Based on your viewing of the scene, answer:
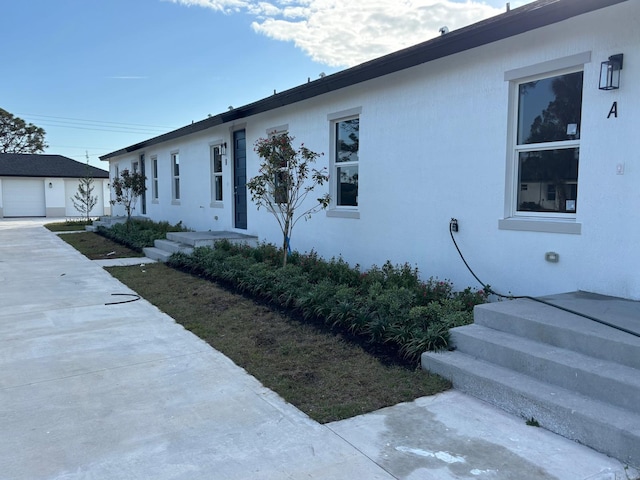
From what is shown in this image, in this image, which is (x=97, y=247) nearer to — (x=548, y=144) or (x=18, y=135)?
(x=548, y=144)

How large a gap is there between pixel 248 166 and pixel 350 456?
894 cm

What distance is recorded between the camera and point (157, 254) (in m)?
11.3

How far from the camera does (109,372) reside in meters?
4.34

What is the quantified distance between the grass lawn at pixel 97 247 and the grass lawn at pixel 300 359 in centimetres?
565

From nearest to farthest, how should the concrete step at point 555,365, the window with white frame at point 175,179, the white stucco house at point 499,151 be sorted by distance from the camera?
the concrete step at point 555,365
the white stucco house at point 499,151
the window with white frame at point 175,179

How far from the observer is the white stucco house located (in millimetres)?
4574

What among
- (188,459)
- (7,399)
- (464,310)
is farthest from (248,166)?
(188,459)

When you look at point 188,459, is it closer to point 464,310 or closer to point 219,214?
point 464,310

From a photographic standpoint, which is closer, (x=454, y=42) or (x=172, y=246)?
(x=454, y=42)

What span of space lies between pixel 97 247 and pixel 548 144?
12.7 metres

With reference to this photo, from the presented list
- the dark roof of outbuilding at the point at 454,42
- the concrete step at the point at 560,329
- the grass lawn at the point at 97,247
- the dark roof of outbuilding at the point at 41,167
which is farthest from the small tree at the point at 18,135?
the concrete step at the point at 560,329

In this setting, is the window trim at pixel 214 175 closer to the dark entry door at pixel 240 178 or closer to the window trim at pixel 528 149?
the dark entry door at pixel 240 178

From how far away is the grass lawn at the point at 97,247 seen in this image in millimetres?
12300

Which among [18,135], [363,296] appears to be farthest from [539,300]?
[18,135]
